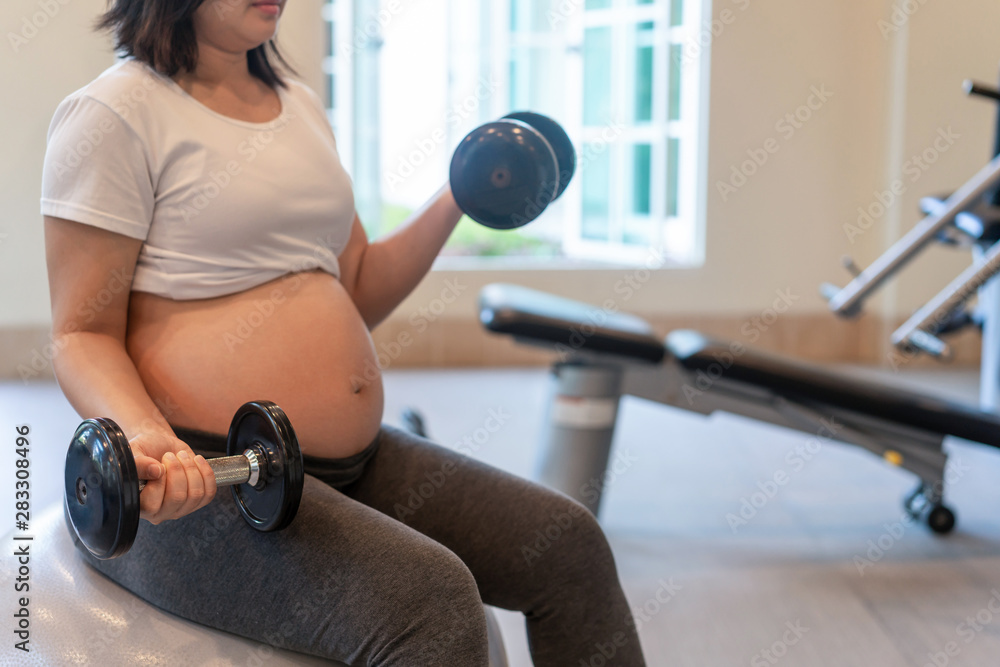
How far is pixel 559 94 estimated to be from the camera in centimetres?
440

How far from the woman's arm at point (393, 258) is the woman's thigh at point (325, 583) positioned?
1.29ft

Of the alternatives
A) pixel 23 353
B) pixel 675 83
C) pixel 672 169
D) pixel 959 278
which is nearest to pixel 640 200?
pixel 672 169

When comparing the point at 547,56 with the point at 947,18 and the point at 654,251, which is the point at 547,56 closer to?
the point at 654,251

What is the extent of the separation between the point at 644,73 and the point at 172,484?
3.72 meters

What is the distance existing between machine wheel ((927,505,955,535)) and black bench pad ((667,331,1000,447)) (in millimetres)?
271

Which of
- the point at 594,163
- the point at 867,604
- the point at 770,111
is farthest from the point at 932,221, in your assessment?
the point at 594,163

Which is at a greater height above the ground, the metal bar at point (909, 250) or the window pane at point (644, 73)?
the window pane at point (644, 73)

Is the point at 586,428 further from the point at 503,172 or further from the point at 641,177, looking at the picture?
the point at 641,177

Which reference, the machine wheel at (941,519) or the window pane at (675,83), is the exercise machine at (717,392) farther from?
the window pane at (675,83)

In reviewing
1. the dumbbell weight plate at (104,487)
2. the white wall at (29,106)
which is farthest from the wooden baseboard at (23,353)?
the dumbbell weight plate at (104,487)

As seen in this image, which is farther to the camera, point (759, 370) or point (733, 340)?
point (733, 340)

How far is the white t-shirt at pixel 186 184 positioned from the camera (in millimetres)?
902

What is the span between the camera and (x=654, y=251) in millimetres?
4074

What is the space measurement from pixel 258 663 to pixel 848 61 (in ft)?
12.5
